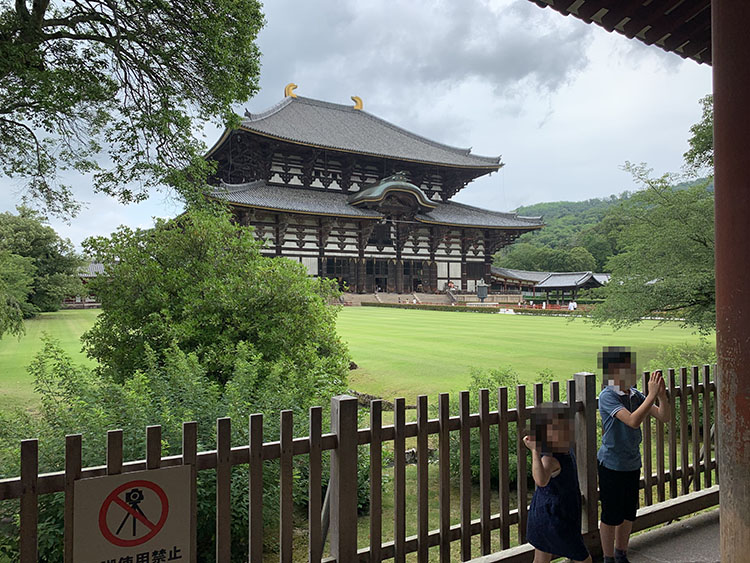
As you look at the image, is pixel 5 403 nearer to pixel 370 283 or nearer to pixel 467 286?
pixel 370 283

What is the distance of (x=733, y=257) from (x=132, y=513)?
2.62 metres

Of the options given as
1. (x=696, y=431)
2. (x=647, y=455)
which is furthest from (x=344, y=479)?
(x=696, y=431)

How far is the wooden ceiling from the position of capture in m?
2.92

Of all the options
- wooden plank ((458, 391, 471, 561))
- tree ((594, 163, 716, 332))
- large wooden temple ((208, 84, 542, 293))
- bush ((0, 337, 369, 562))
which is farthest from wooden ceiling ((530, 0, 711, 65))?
large wooden temple ((208, 84, 542, 293))

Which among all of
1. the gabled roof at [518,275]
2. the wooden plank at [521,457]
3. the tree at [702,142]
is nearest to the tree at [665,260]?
the tree at [702,142]

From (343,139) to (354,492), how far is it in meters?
36.2

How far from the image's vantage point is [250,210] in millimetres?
28969

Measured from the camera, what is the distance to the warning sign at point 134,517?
72.0 inches

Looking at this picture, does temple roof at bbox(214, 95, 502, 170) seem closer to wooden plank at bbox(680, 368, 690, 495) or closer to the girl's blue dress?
wooden plank at bbox(680, 368, 690, 495)

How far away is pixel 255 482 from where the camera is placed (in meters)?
2.09

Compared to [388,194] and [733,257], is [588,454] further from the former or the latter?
[388,194]

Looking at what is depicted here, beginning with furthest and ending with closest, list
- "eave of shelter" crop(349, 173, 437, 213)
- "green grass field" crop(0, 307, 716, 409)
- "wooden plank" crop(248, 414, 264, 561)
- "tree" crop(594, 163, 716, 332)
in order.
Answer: "eave of shelter" crop(349, 173, 437, 213) < "tree" crop(594, 163, 716, 332) < "green grass field" crop(0, 307, 716, 409) < "wooden plank" crop(248, 414, 264, 561)

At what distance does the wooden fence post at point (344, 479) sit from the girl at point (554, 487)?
2.59 ft

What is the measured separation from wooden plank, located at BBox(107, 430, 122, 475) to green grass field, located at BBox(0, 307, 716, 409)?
545cm
